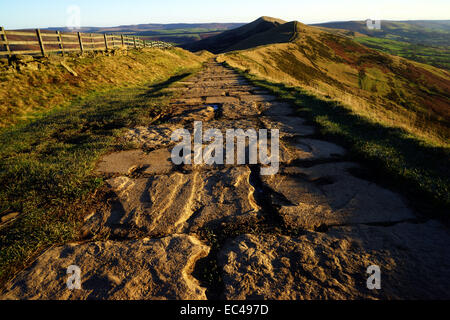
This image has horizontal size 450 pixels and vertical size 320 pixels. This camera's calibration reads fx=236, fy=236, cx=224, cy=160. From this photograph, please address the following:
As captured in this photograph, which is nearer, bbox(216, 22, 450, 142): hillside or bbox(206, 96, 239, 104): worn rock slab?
bbox(206, 96, 239, 104): worn rock slab

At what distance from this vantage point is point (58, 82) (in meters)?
8.65

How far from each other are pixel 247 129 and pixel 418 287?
2989 mm

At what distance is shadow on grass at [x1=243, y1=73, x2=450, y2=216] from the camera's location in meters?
2.13

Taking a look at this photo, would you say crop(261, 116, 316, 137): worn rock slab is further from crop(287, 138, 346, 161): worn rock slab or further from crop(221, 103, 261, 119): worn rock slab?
crop(221, 103, 261, 119): worn rock slab

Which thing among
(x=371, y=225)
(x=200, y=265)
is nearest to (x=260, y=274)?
(x=200, y=265)

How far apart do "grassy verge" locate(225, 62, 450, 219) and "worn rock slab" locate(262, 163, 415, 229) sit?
0.75 feet

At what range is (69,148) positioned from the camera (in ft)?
11.2

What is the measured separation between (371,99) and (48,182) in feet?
121

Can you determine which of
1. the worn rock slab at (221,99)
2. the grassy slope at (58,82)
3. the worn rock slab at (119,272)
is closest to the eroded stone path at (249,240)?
the worn rock slab at (119,272)

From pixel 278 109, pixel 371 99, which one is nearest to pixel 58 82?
pixel 278 109

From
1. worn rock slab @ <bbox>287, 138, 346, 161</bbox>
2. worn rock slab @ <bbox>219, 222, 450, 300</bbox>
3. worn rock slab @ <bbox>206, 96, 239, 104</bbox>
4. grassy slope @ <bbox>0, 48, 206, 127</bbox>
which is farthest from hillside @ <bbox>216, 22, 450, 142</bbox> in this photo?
worn rock slab @ <bbox>219, 222, 450, 300</bbox>
